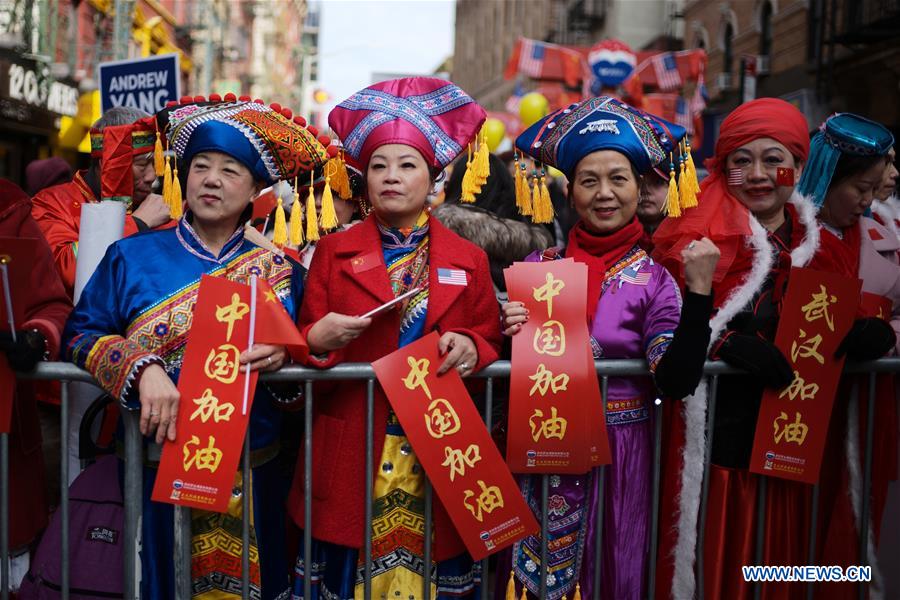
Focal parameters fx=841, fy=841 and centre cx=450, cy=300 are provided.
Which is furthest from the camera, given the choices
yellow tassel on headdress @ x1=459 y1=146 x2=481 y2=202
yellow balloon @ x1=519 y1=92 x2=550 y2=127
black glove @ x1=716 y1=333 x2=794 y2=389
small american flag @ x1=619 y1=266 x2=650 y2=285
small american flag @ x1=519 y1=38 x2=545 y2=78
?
small american flag @ x1=519 y1=38 x2=545 y2=78

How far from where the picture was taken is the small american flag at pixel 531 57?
18.2 m

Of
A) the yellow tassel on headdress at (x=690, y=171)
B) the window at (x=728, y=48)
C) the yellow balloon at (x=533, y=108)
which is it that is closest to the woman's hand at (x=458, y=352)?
the yellow tassel on headdress at (x=690, y=171)

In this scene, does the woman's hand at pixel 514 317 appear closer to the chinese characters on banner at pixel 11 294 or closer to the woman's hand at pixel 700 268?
the woman's hand at pixel 700 268

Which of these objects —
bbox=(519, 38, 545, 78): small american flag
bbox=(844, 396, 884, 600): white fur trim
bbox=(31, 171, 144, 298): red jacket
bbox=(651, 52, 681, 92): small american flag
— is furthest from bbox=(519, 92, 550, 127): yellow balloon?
bbox=(844, 396, 884, 600): white fur trim

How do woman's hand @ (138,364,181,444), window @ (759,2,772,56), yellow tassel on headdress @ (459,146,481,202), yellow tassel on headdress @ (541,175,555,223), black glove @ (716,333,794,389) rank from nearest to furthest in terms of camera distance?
woman's hand @ (138,364,181,444) < black glove @ (716,333,794,389) < yellow tassel on headdress @ (459,146,481,202) < yellow tassel on headdress @ (541,175,555,223) < window @ (759,2,772,56)

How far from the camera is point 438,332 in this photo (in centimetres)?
260

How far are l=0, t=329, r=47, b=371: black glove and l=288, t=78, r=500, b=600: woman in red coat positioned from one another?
765 millimetres

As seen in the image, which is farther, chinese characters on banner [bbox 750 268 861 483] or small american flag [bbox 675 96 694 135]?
small american flag [bbox 675 96 694 135]

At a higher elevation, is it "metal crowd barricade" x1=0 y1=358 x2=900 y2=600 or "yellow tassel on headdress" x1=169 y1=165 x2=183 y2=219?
"yellow tassel on headdress" x1=169 y1=165 x2=183 y2=219

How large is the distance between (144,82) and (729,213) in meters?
4.92

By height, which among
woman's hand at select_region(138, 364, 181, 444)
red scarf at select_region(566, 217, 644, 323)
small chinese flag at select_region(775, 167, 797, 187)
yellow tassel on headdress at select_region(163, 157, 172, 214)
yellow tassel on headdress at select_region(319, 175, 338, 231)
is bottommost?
woman's hand at select_region(138, 364, 181, 444)

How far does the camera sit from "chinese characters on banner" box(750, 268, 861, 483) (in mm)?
2705

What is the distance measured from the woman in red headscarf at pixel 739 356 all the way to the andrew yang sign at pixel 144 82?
4.59 m

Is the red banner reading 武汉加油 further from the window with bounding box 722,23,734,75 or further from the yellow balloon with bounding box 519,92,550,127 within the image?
the window with bounding box 722,23,734,75
